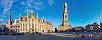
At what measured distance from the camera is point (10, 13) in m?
190
